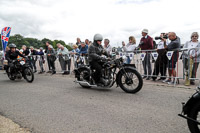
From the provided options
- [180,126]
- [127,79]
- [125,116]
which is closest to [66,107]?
[125,116]

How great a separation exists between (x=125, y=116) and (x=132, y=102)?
84cm

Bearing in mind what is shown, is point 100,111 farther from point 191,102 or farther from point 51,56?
point 51,56

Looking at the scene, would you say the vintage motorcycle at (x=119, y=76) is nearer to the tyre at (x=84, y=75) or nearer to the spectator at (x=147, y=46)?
the tyre at (x=84, y=75)

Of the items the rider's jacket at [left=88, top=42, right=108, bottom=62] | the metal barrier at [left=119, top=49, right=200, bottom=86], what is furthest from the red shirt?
the rider's jacket at [left=88, top=42, right=108, bottom=62]

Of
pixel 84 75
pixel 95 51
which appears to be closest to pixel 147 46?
pixel 95 51

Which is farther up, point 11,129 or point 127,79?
point 127,79

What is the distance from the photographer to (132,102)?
3.83 meters

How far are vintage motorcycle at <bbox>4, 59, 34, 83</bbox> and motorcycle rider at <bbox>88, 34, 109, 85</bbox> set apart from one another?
3.58 m

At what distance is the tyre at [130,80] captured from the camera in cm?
436

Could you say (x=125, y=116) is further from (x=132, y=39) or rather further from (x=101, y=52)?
(x=132, y=39)

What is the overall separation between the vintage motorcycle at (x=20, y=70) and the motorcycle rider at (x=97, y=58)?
11.8 ft

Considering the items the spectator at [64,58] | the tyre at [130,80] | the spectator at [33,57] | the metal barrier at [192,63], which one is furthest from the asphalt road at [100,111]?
the spectator at [33,57]

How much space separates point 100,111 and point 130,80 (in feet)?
5.27

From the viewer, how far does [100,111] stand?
11.0 feet
